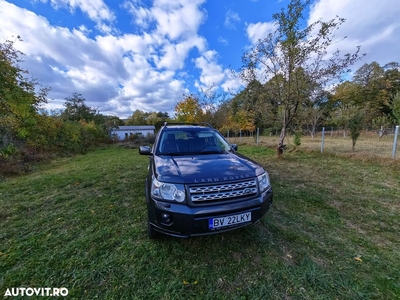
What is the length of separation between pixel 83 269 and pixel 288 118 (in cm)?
831

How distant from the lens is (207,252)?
221cm

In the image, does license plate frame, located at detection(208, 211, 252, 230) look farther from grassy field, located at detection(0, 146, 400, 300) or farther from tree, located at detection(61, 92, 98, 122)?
tree, located at detection(61, 92, 98, 122)

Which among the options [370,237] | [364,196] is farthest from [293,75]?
[370,237]

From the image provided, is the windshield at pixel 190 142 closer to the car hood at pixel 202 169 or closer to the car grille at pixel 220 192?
the car hood at pixel 202 169

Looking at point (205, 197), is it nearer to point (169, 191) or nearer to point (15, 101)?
point (169, 191)

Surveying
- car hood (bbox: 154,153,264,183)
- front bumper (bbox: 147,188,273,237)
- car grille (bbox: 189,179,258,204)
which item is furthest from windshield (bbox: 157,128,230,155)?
front bumper (bbox: 147,188,273,237)

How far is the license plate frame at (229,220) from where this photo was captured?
184 cm

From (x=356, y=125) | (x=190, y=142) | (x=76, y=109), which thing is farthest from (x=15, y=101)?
(x=76, y=109)

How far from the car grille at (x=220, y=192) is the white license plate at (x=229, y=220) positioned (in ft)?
0.66

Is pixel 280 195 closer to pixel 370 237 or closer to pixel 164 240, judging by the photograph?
pixel 370 237

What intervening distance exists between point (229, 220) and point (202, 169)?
0.65 m

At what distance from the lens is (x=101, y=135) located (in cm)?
1867

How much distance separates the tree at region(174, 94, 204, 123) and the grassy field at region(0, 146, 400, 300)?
51.9 ft

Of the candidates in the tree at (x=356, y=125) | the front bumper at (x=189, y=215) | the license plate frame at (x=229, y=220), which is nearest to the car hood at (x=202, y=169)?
A: the front bumper at (x=189, y=215)
